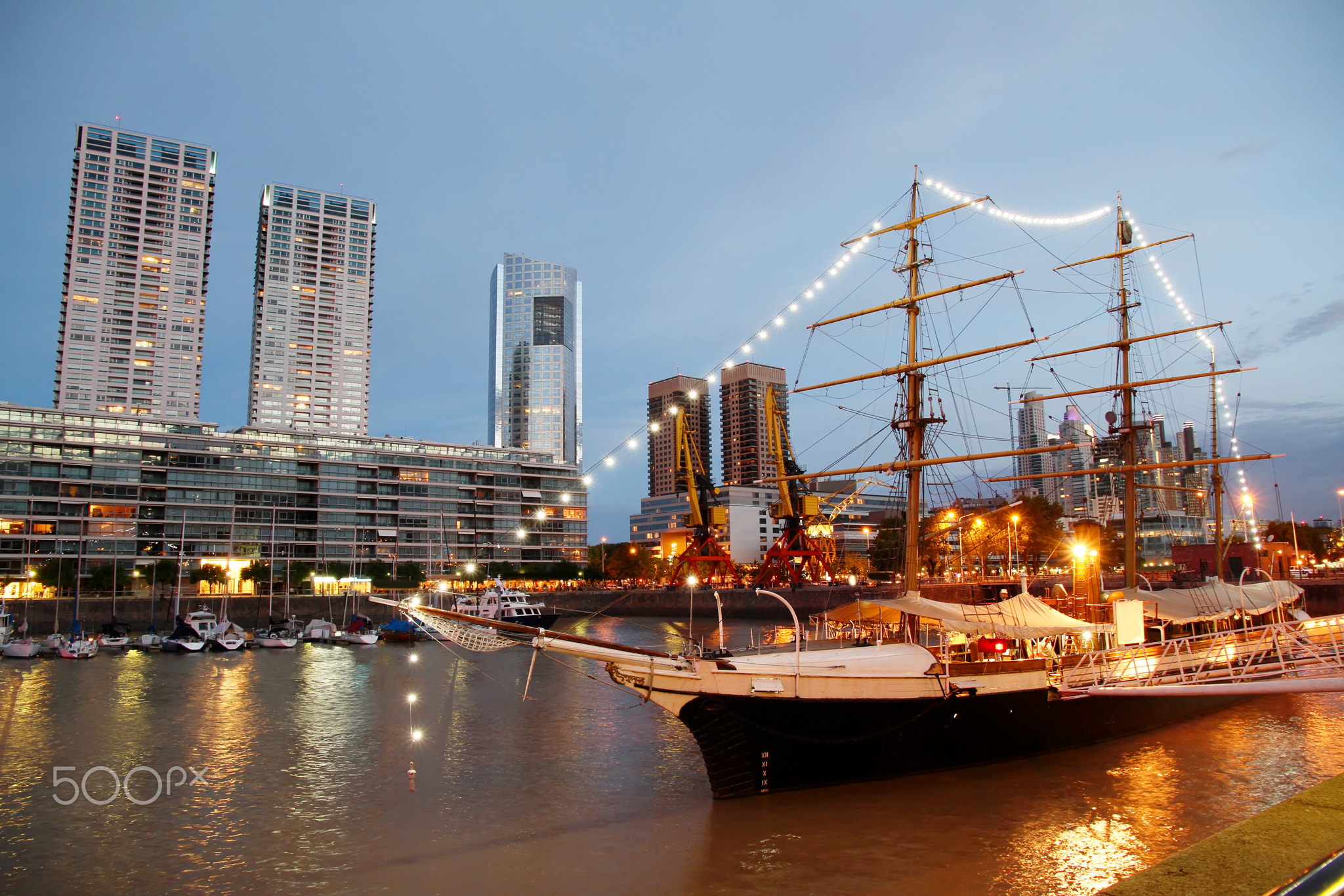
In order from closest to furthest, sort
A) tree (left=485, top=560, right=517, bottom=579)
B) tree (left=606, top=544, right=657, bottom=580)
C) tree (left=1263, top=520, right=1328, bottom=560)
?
tree (left=1263, top=520, right=1328, bottom=560) < tree (left=485, top=560, right=517, bottom=579) < tree (left=606, top=544, right=657, bottom=580)

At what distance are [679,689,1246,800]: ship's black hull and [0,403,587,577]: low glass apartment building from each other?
70095 mm

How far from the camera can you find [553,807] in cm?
1739

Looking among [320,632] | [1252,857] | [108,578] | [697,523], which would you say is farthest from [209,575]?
[1252,857]

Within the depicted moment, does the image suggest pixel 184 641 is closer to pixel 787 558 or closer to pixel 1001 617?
pixel 1001 617

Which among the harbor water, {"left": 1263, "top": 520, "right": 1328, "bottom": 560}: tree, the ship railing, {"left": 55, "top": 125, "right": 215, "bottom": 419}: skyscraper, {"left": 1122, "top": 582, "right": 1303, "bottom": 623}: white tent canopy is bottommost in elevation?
the harbor water

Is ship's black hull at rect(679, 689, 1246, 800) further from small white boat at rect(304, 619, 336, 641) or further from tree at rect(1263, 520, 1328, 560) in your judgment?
tree at rect(1263, 520, 1328, 560)

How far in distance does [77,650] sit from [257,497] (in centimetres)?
5572

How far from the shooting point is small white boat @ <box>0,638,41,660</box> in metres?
46.9

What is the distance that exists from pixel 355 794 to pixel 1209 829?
707 inches

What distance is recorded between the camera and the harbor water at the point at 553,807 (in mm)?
13539

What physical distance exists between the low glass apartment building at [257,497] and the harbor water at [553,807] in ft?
193

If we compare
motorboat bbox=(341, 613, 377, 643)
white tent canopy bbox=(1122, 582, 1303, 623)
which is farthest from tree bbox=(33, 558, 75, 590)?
white tent canopy bbox=(1122, 582, 1303, 623)

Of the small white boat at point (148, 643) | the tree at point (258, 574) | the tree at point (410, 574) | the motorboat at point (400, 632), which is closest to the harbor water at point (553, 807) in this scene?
the small white boat at point (148, 643)

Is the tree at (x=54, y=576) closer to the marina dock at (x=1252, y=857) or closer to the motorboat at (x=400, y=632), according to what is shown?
the motorboat at (x=400, y=632)
